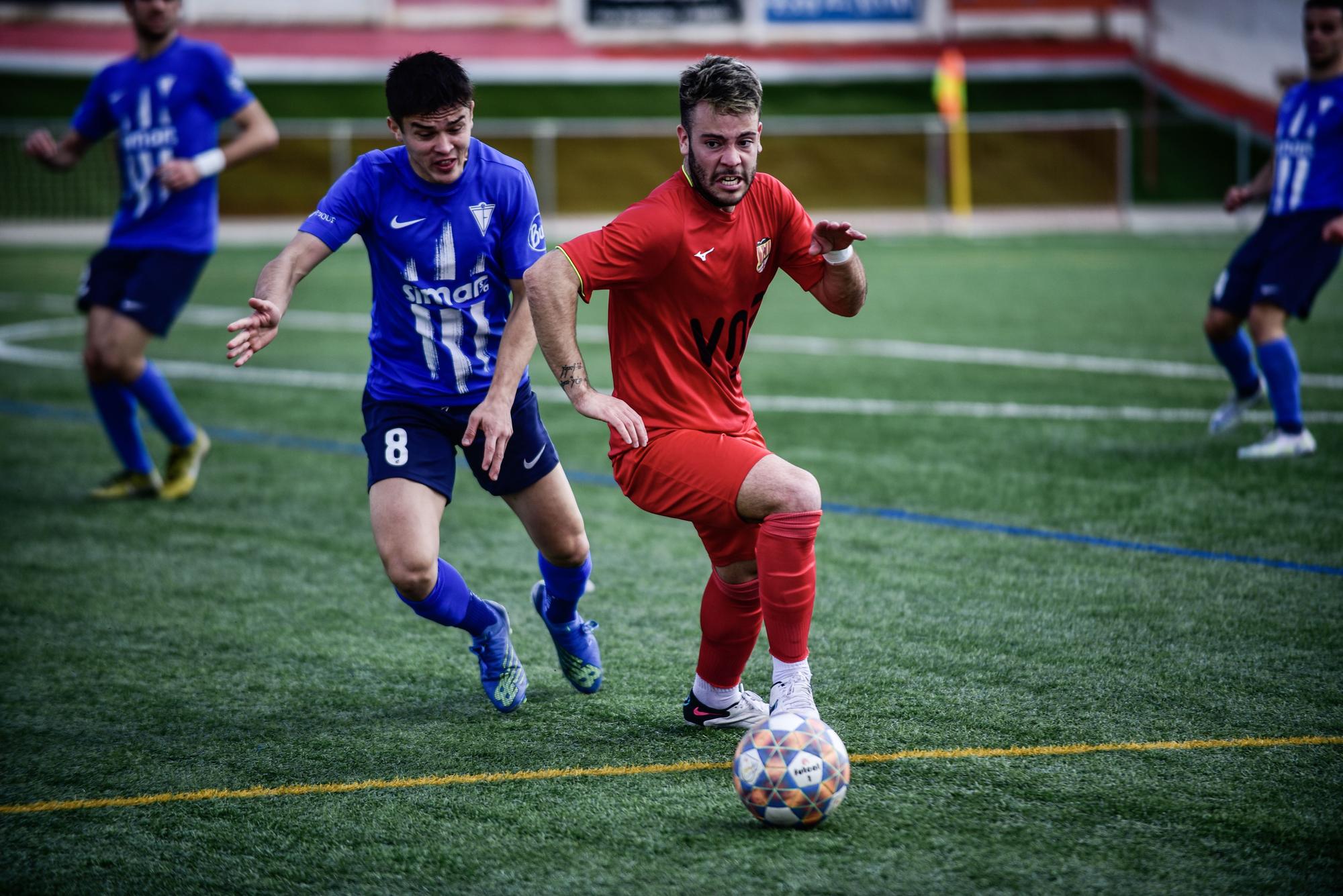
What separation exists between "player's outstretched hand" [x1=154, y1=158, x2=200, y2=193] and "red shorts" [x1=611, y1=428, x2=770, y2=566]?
3918 mm

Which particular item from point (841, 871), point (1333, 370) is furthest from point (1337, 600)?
point (1333, 370)

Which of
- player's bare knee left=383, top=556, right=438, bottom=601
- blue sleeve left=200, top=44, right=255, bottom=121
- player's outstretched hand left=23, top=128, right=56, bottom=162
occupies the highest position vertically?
blue sleeve left=200, top=44, right=255, bottom=121

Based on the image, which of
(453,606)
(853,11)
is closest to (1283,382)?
(453,606)

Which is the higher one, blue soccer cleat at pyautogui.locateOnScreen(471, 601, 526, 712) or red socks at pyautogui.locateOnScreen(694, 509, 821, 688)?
red socks at pyautogui.locateOnScreen(694, 509, 821, 688)

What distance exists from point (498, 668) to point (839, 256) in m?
1.62

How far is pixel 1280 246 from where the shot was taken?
24.9 ft

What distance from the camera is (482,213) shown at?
4.31 meters

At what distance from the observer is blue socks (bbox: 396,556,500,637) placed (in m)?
4.14

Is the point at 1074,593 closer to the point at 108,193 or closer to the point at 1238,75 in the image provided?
the point at 108,193

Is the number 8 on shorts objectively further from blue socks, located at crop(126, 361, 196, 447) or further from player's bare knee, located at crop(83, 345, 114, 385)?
player's bare knee, located at crop(83, 345, 114, 385)

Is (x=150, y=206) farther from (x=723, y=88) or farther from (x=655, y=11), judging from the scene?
(x=655, y=11)

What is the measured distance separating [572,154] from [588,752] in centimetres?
2748

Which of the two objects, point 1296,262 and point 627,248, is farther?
point 1296,262

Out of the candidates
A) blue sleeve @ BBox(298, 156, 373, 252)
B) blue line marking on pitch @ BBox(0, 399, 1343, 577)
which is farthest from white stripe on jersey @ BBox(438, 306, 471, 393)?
blue line marking on pitch @ BBox(0, 399, 1343, 577)
